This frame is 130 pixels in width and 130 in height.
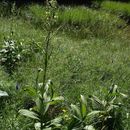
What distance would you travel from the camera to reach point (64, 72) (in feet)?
23.0

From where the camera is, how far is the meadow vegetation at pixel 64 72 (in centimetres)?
508

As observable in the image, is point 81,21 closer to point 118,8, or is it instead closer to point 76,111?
point 118,8

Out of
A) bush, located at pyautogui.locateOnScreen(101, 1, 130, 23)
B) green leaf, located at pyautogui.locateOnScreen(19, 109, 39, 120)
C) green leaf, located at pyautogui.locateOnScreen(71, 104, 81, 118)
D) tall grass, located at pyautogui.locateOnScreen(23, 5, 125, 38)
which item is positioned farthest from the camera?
bush, located at pyautogui.locateOnScreen(101, 1, 130, 23)

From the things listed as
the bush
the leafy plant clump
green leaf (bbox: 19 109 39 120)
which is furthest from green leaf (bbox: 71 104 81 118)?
the bush

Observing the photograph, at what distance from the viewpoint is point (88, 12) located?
40.2 ft

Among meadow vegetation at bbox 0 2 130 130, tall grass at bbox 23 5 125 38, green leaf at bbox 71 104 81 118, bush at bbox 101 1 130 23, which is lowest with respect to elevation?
bush at bbox 101 1 130 23

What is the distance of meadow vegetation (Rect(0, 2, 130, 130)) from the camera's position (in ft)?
16.7

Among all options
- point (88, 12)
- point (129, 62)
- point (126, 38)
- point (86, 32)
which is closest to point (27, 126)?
point (129, 62)

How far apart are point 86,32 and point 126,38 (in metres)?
1.16

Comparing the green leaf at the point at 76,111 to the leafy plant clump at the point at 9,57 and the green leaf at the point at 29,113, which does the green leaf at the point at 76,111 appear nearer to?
the green leaf at the point at 29,113

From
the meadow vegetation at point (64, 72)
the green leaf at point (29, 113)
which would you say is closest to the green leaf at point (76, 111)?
the meadow vegetation at point (64, 72)

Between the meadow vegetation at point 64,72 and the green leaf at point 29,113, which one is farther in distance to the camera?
the meadow vegetation at point 64,72

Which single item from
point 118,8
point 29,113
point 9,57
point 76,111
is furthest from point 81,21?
point 29,113

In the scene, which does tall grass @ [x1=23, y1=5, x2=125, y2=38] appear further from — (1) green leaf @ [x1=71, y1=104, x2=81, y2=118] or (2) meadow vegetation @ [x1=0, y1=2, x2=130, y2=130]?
(1) green leaf @ [x1=71, y1=104, x2=81, y2=118]
